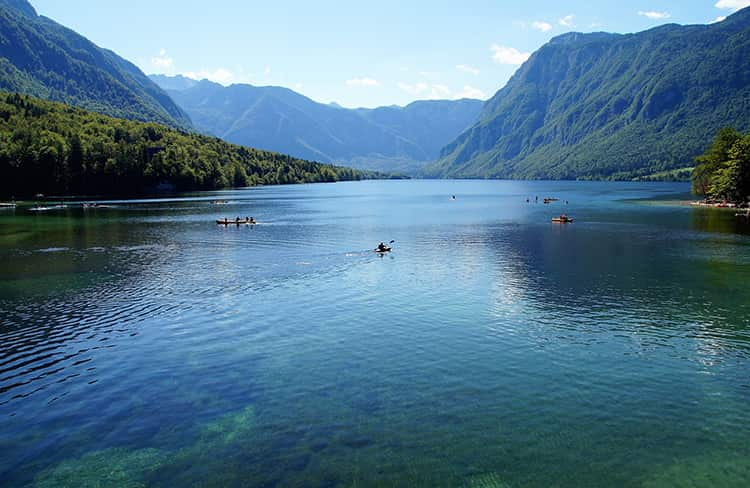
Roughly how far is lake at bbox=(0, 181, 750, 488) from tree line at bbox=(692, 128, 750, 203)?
9846 centimetres

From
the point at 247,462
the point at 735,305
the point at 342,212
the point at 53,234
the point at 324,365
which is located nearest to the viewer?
the point at 247,462

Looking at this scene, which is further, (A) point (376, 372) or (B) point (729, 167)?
(B) point (729, 167)

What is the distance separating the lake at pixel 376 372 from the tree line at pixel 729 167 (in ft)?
323

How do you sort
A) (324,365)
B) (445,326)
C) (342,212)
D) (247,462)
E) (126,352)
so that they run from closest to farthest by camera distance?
(247,462), (324,365), (126,352), (445,326), (342,212)

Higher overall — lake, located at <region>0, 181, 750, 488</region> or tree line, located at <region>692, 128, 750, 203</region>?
tree line, located at <region>692, 128, 750, 203</region>

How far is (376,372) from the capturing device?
3719 centimetres

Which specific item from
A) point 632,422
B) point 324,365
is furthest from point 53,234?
point 632,422

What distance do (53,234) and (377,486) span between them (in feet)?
380

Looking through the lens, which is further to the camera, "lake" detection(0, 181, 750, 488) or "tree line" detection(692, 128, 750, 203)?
"tree line" detection(692, 128, 750, 203)

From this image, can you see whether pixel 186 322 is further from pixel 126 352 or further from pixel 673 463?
pixel 673 463

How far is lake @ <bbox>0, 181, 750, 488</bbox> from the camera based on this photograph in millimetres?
25453

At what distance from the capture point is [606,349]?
41500 millimetres

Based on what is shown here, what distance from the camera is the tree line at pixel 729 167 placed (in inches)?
6329

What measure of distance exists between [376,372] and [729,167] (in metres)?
173
